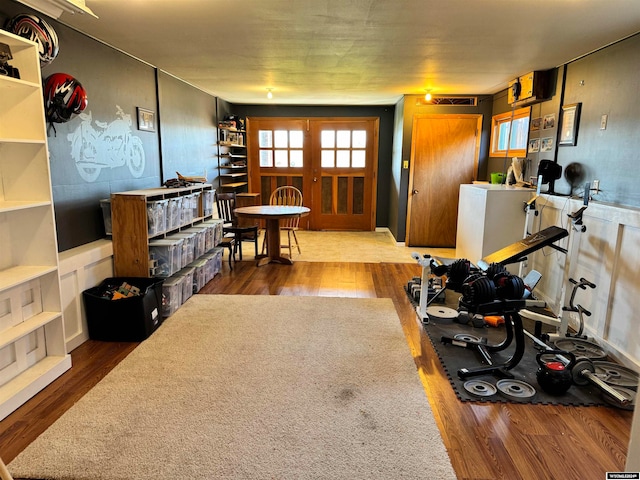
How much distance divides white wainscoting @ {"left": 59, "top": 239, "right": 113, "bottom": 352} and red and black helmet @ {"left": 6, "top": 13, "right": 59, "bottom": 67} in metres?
1.26

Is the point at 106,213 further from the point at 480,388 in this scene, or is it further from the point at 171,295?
the point at 480,388

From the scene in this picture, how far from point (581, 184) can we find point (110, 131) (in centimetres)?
409

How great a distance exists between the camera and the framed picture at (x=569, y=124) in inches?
143

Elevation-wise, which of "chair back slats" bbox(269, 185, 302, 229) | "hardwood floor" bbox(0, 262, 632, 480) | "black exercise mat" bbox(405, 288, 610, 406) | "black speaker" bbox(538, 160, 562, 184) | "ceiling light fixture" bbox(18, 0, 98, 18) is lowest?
"hardwood floor" bbox(0, 262, 632, 480)

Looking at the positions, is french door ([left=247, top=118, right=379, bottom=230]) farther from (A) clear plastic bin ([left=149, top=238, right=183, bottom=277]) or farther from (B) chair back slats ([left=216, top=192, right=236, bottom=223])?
(A) clear plastic bin ([left=149, top=238, right=183, bottom=277])

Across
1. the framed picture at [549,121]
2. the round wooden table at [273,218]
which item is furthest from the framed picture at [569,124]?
the round wooden table at [273,218]

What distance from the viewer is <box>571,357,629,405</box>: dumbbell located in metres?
2.23

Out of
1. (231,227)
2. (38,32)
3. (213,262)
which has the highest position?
(38,32)

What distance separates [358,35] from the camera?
3.01 meters

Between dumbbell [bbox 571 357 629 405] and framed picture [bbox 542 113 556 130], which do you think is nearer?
dumbbell [bbox 571 357 629 405]

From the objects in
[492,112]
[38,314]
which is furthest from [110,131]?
[492,112]

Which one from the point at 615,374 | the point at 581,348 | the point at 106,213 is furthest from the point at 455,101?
the point at 106,213

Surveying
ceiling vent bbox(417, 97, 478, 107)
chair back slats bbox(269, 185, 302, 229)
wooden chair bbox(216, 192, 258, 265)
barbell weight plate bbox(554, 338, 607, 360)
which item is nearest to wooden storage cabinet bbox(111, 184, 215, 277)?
wooden chair bbox(216, 192, 258, 265)

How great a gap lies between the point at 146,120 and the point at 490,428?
3.93 meters
